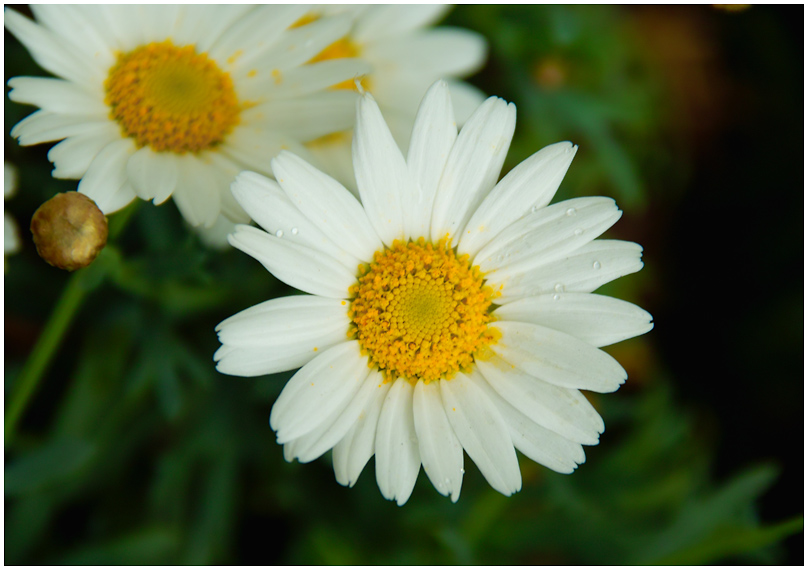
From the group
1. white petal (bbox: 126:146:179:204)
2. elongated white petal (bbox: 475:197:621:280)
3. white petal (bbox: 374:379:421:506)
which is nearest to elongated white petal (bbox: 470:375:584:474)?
white petal (bbox: 374:379:421:506)

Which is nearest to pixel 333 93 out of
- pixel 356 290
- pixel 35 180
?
pixel 356 290

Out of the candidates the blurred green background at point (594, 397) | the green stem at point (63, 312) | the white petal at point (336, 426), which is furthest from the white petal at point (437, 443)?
the green stem at point (63, 312)

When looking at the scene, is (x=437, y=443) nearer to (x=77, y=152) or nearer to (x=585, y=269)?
(x=585, y=269)

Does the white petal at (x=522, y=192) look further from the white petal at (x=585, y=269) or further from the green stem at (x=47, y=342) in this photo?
the green stem at (x=47, y=342)

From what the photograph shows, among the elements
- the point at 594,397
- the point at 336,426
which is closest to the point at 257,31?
the point at 336,426

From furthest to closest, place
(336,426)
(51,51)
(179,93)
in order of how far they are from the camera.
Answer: (179,93) → (51,51) → (336,426)

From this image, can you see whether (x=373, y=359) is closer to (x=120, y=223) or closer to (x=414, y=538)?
(x=120, y=223)
